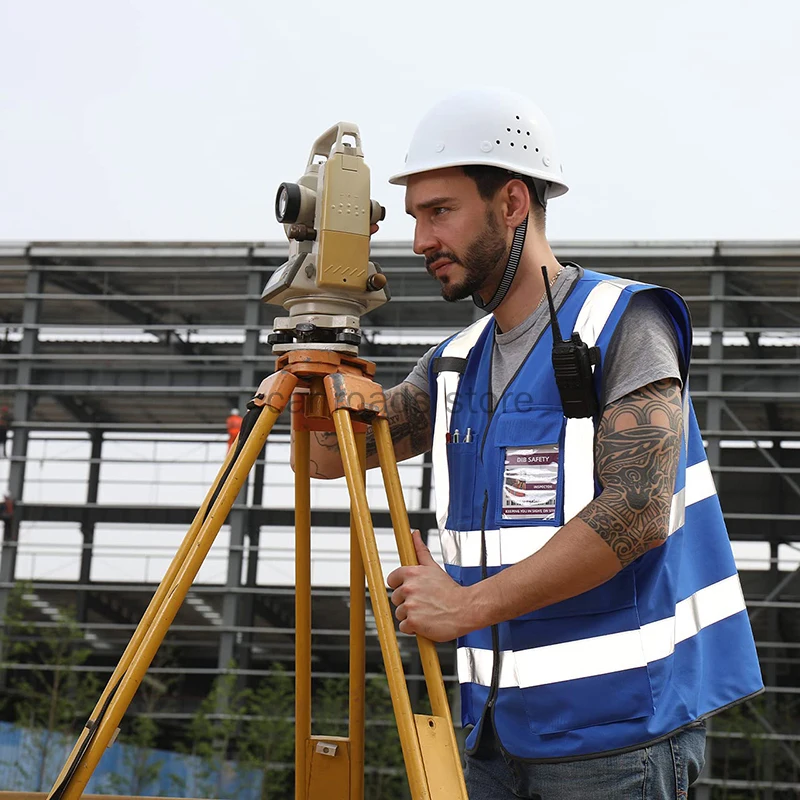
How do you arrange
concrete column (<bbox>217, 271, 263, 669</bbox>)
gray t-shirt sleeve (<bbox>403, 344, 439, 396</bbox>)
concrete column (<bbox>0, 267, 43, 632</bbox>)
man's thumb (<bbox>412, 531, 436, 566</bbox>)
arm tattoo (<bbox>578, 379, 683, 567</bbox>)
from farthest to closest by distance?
1. concrete column (<bbox>0, 267, 43, 632</bbox>)
2. concrete column (<bbox>217, 271, 263, 669</bbox>)
3. gray t-shirt sleeve (<bbox>403, 344, 439, 396</bbox>)
4. man's thumb (<bbox>412, 531, 436, 566</bbox>)
5. arm tattoo (<bbox>578, 379, 683, 567</bbox>)

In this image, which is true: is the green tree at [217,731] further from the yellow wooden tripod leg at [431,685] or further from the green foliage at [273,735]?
the yellow wooden tripod leg at [431,685]

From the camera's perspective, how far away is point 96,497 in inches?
804

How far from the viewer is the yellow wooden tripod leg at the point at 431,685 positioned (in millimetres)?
1930

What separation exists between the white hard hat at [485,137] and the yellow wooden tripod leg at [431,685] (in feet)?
1.84

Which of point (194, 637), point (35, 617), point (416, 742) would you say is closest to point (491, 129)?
point (416, 742)

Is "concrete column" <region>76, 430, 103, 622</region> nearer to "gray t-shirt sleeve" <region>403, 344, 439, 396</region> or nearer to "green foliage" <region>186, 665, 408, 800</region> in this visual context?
"green foliage" <region>186, 665, 408, 800</region>

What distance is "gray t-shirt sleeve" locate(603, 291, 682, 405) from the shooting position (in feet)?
6.51

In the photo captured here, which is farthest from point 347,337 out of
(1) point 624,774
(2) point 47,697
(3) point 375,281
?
(2) point 47,697

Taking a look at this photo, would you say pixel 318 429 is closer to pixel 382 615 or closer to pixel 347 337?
pixel 347 337

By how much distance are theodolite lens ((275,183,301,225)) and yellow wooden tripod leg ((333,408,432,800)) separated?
0.44 m

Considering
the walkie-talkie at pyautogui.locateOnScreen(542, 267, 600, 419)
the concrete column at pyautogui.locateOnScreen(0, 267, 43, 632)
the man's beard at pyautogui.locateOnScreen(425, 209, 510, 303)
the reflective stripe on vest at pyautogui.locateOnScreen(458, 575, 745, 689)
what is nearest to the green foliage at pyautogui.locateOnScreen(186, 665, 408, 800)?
Answer: the concrete column at pyautogui.locateOnScreen(0, 267, 43, 632)

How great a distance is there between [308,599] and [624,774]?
78cm

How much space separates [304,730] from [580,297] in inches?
44.1

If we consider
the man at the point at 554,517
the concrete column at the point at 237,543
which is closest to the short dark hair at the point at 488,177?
the man at the point at 554,517
